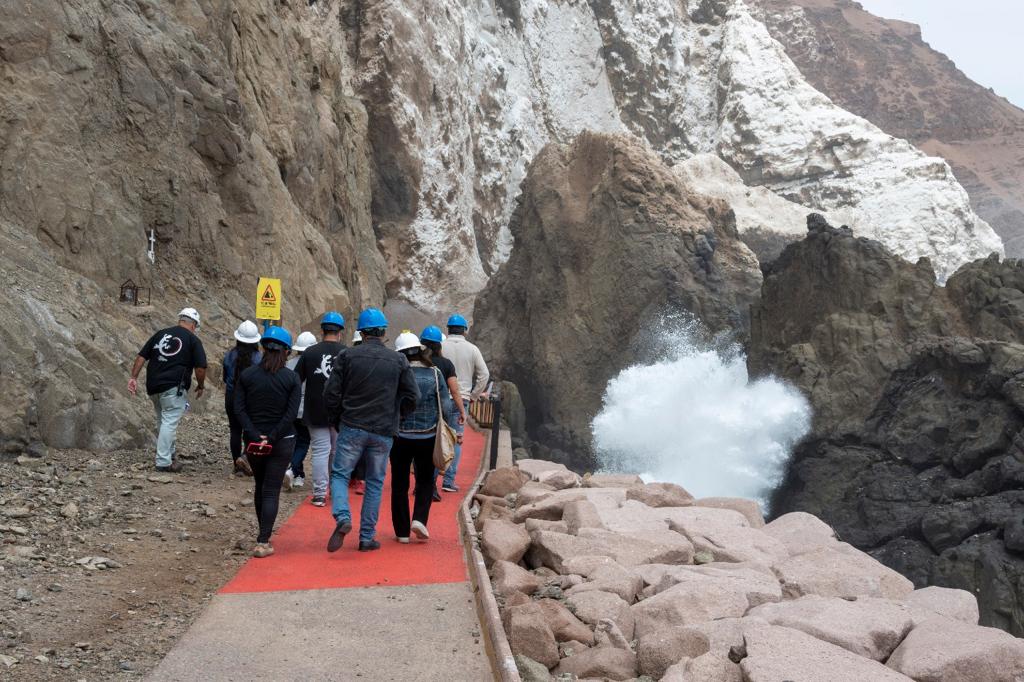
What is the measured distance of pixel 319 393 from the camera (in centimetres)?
862

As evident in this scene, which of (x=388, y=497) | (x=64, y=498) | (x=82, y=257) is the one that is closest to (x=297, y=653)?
(x=64, y=498)

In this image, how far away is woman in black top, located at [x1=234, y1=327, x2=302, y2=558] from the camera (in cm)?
675

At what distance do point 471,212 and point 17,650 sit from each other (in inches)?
1826

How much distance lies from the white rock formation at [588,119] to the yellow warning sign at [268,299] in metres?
31.8

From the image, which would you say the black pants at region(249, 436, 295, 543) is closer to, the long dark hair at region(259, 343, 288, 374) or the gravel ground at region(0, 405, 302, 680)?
the gravel ground at region(0, 405, 302, 680)

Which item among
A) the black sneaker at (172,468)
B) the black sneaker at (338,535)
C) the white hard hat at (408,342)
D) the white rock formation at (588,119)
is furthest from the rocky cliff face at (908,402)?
the white rock formation at (588,119)

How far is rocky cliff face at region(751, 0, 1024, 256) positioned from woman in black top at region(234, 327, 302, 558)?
380 feet

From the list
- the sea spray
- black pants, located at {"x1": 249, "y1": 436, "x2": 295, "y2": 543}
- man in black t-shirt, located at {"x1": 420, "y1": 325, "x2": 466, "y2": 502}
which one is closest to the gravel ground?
black pants, located at {"x1": 249, "y1": 436, "x2": 295, "y2": 543}

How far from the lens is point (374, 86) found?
43.2m

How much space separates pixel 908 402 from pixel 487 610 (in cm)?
1905

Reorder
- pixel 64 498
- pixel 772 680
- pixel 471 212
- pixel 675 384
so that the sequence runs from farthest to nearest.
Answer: pixel 471 212, pixel 675 384, pixel 64 498, pixel 772 680


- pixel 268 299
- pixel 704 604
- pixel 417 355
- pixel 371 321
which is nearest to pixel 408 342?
pixel 417 355

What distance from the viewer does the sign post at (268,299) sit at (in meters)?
12.8

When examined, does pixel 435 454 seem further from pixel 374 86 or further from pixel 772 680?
pixel 374 86
